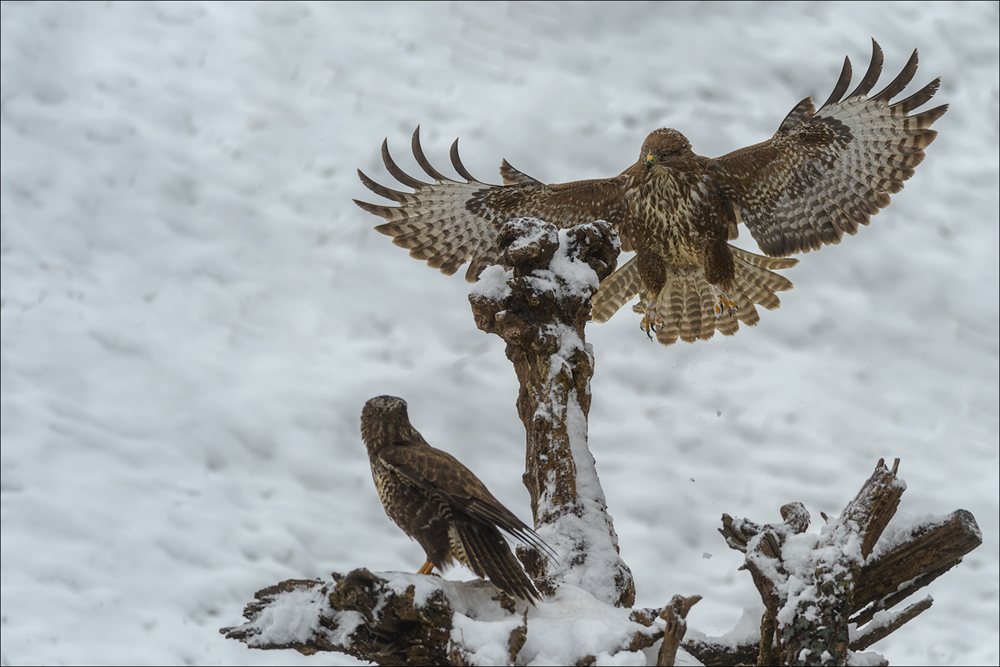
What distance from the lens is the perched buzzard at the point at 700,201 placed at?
5.70 meters

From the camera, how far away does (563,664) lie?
2582 mm

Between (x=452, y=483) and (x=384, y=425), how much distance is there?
0.50 metres

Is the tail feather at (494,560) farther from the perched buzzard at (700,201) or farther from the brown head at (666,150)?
the brown head at (666,150)

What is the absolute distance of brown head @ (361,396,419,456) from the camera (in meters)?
3.27

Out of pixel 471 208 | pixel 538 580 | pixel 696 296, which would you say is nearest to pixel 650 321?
pixel 696 296

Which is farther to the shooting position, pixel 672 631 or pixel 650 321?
Answer: pixel 650 321

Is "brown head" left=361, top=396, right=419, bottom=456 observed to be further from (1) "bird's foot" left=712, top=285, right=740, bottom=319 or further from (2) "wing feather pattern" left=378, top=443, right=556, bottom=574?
(1) "bird's foot" left=712, top=285, right=740, bottom=319

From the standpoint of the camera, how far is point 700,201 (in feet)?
19.2

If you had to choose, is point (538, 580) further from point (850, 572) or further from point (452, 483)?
point (850, 572)

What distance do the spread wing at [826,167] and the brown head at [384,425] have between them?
3.55 m

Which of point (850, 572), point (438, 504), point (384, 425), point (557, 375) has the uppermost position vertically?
point (557, 375)

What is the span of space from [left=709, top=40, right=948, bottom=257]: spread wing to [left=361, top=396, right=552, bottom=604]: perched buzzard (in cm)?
361

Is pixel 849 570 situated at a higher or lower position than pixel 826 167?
lower

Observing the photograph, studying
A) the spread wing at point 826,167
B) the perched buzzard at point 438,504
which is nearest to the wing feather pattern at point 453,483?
the perched buzzard at point 438,504
